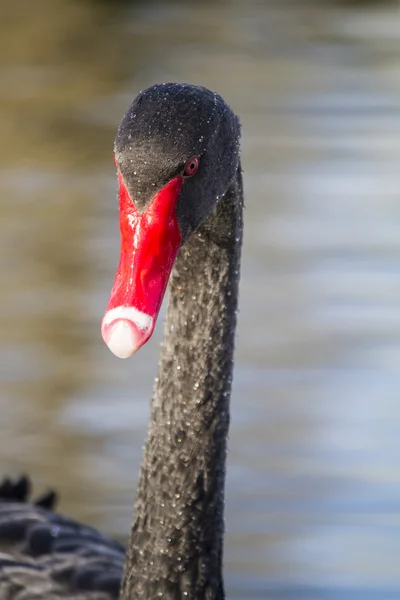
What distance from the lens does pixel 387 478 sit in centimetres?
379

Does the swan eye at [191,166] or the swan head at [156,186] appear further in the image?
the swan eye at [191,166]

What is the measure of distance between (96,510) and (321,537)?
601 millimetres

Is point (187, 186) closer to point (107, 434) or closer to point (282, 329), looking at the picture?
point (107, 434)

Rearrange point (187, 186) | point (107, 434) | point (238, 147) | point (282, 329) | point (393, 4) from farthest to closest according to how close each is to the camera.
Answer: point (393, 4) < point (282, 329) < point (107, 434) < point (238, 147) < point (187, 186)

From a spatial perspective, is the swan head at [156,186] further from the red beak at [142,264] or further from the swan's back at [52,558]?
the swan's back at [52,558]

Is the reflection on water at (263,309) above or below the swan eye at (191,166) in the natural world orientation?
above

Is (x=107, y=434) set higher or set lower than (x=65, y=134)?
lower

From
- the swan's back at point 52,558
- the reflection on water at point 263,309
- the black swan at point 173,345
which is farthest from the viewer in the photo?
the reflection on water at point 263,309

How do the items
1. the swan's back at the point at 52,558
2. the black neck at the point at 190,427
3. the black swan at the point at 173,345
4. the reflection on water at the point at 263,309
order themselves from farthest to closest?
the reflection on water at the point at 263,309, the swan's back at the point at 52,558, the black neck at the point at 190,427, the black swan at the point at 173,345

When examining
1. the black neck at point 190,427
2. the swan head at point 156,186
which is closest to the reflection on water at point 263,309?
the black neck at point 190,427

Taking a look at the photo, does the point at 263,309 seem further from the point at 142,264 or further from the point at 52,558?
the point at 142,264

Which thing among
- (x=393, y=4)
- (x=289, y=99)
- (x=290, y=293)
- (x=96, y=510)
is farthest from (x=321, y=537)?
(x=393, y=4)

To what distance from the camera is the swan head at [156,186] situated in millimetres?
1846

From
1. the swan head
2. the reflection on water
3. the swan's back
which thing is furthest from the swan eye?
the reflection on water
